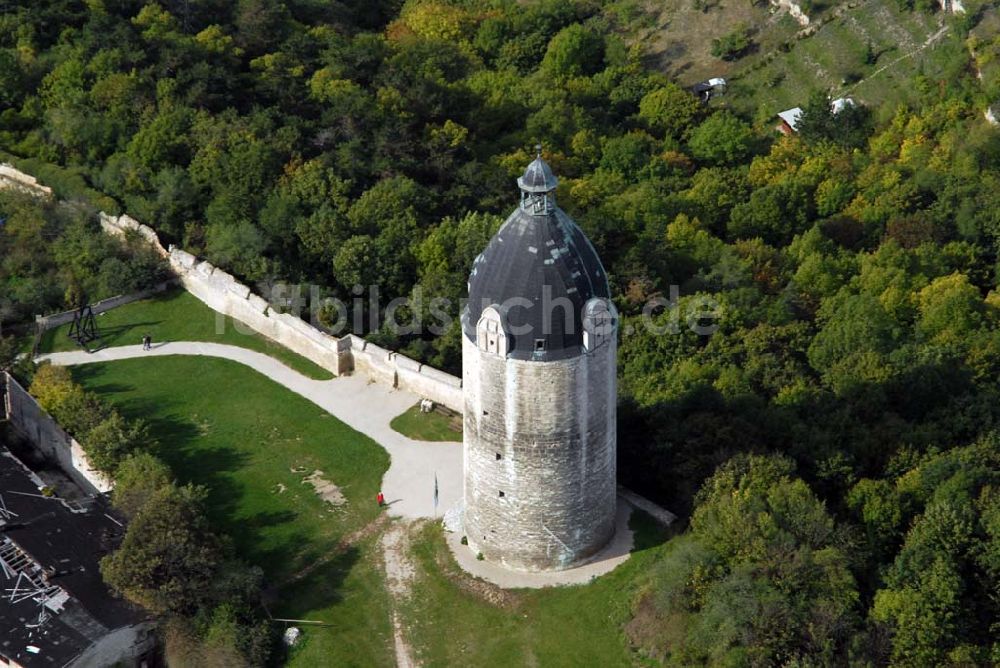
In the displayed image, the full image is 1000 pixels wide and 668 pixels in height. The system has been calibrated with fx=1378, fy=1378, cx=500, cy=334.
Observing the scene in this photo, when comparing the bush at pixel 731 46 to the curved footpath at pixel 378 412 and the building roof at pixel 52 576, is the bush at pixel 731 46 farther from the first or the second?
the building roof at pixel 52 576

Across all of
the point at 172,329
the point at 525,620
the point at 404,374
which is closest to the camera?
the point at 525,620

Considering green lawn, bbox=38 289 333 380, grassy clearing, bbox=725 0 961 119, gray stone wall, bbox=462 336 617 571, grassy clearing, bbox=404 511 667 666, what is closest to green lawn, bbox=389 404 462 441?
green lawn, bbox=38 289 333 380

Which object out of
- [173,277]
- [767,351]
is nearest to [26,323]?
[173,277]

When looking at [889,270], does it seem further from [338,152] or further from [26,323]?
[26,323]

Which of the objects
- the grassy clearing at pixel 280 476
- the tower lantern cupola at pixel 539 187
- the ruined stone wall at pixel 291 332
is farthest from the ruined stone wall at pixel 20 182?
the tower lantern cupola at pixel 539 187

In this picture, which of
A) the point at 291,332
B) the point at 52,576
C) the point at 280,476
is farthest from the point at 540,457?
the point at 291,332

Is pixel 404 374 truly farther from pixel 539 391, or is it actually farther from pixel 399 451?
pixel 539 391
